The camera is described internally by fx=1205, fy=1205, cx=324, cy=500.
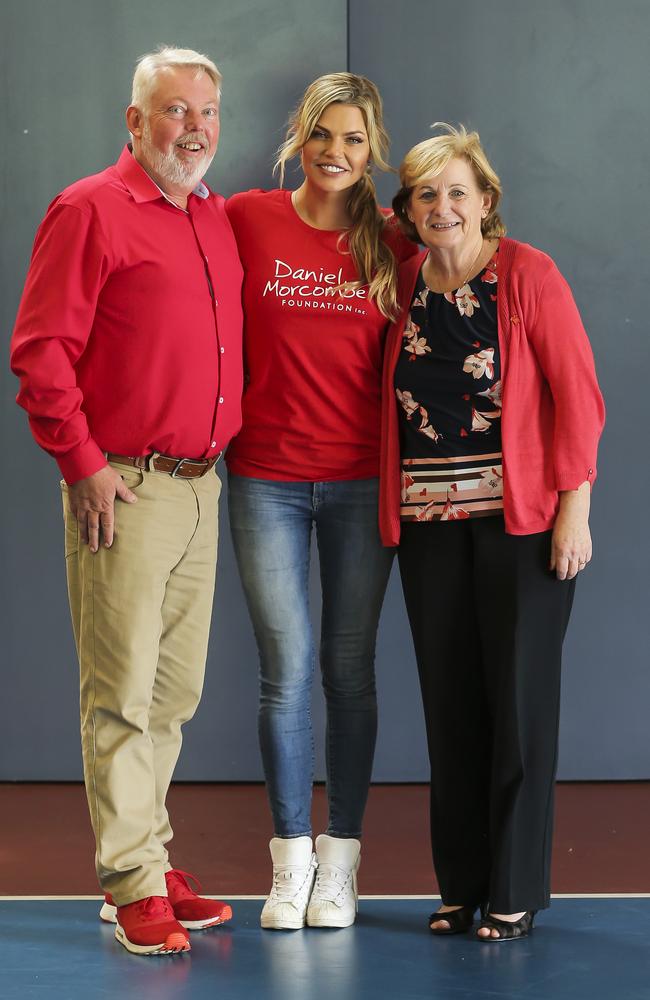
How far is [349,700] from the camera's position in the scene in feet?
9.39

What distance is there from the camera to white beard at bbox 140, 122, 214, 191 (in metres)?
2.68

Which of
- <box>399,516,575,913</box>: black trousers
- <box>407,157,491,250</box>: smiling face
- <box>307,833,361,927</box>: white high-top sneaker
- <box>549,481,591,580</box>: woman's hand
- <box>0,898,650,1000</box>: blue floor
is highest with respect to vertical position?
<box>407,157,491,250</box>: smiling face

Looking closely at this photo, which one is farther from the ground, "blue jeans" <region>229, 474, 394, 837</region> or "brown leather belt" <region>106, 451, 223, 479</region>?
"brown leather belt" <region>106, 451, 223, 479</region>

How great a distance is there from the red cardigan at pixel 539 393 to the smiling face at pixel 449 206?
129 mm

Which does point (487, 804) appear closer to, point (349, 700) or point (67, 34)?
point (349, 700)

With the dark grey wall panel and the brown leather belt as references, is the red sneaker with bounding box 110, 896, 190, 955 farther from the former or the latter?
the dark grey wall panel

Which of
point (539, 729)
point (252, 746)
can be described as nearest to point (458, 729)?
point (539, 729)

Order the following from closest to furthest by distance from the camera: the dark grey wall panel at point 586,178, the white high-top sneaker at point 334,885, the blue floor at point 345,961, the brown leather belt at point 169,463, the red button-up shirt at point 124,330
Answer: the blue floor at point 345,961
the red button-up shirt at point 124,330
the brown leather belt at point 169,463
the white high-top sneaker at point 334,885
the dark grey wall panel at point 586,178

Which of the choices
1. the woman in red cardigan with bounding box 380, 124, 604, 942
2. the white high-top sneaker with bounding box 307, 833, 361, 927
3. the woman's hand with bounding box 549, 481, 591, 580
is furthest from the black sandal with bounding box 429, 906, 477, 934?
the woman's hand with bounding box 549, 481, 591, 580

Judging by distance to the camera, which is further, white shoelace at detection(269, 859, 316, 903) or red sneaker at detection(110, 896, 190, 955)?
white shoelace at detection(269, 859, 316, 903)

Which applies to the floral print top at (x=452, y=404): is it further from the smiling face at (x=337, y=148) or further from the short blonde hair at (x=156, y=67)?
the short blonde hair at (x=156, y=67)

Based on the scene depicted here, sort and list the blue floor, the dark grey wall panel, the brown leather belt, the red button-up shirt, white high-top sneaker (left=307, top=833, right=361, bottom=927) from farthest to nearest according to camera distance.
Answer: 1. the dark grey wall panel
2. white high-top sneaker (left=307, top=833, right=361, bottom=927)
3. the brown leather belt
4. the red button-up shirt
5. the blue floor

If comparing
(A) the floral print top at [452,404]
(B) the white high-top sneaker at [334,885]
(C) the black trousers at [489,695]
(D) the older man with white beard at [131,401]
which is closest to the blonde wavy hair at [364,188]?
(A) the floral print top at [452,404]

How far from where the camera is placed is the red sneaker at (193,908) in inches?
110
